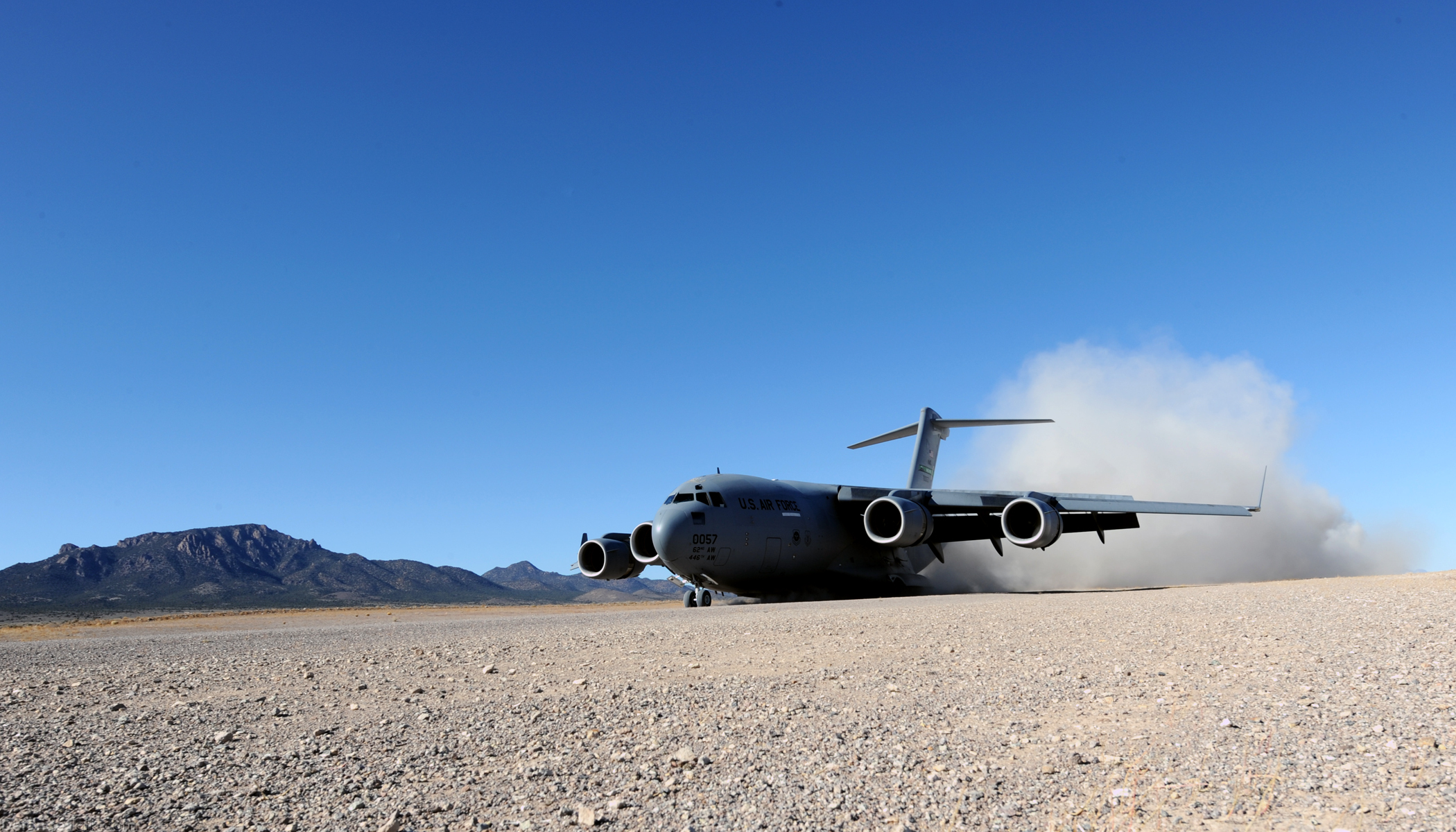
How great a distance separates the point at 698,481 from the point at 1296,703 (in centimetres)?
1738

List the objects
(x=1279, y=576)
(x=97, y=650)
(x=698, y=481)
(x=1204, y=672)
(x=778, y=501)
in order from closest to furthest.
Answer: (x=1204, y=672) → (x=97, y=650) → (x=698, y=481) → (x=778, y=501) → (x=1279, y=576)

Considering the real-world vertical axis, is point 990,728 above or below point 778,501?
below

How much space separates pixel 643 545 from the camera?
23.4m

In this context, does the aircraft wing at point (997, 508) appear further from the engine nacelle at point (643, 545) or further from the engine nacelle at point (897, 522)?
the engine nacelle at point (643, 545)

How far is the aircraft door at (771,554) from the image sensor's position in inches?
899

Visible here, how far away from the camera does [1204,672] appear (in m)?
6.43

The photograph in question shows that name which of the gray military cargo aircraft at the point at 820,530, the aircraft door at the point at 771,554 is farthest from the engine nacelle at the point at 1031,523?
the aircraft door at the point at 771,554

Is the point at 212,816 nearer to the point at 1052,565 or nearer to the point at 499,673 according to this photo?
the point at 499,673

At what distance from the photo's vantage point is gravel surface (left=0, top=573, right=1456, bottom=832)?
3.72 m

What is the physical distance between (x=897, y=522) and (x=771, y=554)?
3865mm

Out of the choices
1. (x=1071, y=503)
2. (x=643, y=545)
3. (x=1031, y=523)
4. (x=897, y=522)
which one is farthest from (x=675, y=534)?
(x=1071, y=503)

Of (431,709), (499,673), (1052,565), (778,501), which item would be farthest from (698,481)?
(1052,565)

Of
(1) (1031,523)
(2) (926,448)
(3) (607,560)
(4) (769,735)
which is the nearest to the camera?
(4) (769,735)

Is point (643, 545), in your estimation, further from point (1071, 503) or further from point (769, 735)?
point (769, 735)
